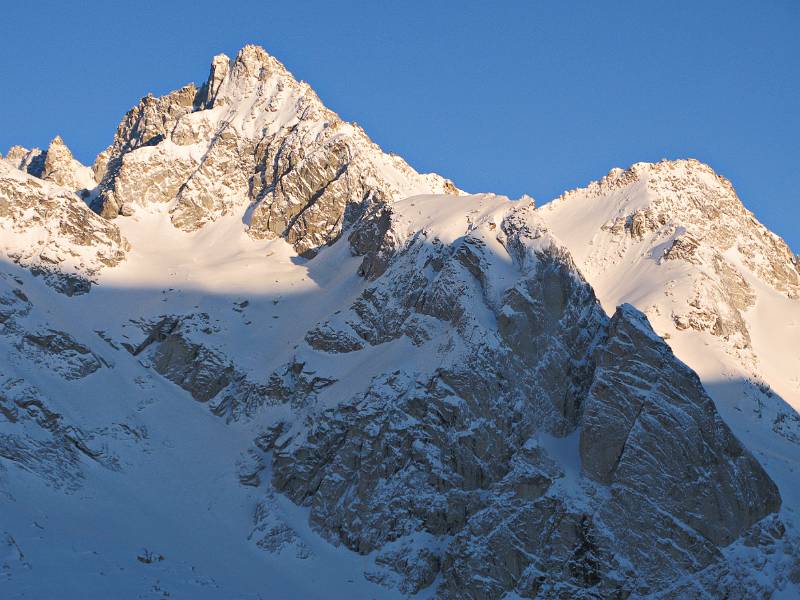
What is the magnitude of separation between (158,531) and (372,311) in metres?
32.8

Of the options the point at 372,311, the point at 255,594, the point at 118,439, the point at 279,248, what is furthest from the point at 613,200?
the point at 255,594

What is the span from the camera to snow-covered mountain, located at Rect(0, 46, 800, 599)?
10150cm

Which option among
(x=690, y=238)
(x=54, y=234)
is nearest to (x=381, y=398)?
(x=54, y=234)

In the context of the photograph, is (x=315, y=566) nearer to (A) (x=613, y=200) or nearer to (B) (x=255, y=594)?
(B) (x=255, y=594)

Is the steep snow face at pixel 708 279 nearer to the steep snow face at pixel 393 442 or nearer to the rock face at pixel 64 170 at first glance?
the steep snow face at pixel 393 442

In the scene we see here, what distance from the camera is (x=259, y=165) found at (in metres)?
171

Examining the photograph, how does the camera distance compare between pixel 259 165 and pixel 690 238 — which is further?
pixel 259 165

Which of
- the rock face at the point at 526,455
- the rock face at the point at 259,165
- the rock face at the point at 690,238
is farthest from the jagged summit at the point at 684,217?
the rock face at the point at 526,455

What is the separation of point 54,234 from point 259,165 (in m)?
35.0

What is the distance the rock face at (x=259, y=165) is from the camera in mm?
159375

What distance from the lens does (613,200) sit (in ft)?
583

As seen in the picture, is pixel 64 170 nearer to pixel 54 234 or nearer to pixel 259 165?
pixel 259 165

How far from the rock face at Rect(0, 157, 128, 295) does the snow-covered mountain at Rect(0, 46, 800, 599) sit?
302 millimetres

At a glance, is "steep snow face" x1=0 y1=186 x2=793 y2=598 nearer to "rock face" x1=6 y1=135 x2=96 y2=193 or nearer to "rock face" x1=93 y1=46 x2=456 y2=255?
"rock face" x1=93 y1=46 x2=456 y2=255
